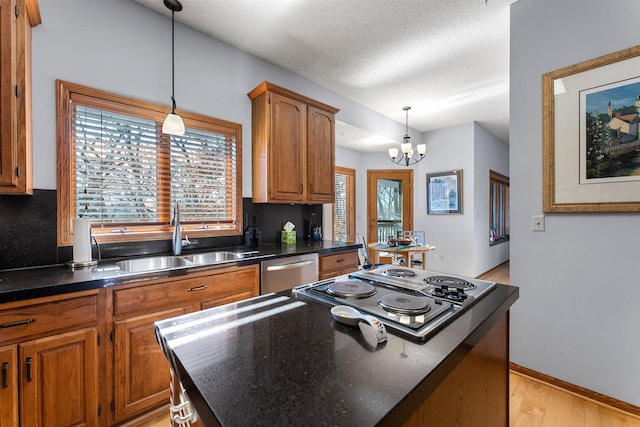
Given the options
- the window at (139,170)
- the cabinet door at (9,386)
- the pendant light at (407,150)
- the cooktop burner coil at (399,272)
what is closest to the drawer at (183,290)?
the cabinet door at (9,386)

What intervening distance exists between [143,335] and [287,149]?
1.88 m

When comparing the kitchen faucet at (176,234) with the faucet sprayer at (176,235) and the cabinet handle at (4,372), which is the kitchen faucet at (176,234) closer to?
the faucet sprayer at (176,235)

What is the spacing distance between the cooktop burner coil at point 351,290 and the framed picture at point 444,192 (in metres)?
4.43

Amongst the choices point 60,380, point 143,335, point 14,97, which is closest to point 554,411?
point 143,335

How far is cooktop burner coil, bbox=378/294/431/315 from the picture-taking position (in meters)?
0.87

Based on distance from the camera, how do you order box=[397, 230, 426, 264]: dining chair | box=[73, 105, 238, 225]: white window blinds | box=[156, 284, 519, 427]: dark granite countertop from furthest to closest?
1. box=[397, 230, 426, 264]: dining chair
2. box=[73, 105, 238, 225]: white window blinds
3. box=[156, 284, 519, 427]: dark granite countertop

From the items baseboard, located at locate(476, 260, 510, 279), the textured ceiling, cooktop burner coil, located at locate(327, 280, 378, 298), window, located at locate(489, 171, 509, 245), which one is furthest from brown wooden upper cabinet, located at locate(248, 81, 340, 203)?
window, located at locate(489, 171, 509, 245)

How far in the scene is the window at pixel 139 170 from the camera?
5.99ft

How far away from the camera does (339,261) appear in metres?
2.68

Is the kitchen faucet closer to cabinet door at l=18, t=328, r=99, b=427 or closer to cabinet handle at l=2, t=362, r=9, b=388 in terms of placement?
cabinet door at l=18, t=328, r=99, b=427

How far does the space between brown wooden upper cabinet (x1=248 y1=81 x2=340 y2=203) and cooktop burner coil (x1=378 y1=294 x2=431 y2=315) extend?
72.1 inches

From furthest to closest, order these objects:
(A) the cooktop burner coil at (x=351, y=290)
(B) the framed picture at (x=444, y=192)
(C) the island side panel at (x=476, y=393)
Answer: (B) the framed picture at (x=444, y=192) < (A) the cooktop burner coil at (x=351, y=290) < (C) the island side panel at (x=476, y=393)

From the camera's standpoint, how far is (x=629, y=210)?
5.53ft

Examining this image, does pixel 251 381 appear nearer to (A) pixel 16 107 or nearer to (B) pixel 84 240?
(B) pixel 84 240
